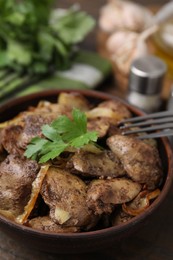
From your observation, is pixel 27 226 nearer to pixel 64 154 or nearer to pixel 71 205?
pixel 71 205

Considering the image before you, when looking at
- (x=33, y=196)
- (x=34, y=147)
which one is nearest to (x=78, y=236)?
(x=33, y=196)

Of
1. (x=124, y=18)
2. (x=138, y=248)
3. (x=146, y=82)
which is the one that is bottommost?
(x=138, y=248)

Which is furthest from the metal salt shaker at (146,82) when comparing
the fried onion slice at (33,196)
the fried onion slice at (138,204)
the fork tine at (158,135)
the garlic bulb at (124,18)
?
the fried onion slice at (33,196)

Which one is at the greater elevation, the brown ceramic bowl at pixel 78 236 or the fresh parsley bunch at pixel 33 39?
the fresh parsley bunch at pixel 33 39

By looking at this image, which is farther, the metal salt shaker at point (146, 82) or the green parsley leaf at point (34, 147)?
the metal salt shaker at point (146, 82)

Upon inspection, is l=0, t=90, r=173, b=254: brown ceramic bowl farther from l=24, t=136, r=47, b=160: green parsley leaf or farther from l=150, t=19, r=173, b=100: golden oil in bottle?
l=150, t=19, r=173, b=100: golden oil in bottle

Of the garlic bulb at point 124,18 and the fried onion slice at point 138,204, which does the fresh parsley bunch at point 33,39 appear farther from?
the fried onion slice at point 138,204

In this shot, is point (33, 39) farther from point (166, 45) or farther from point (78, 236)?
point (78, 236)
